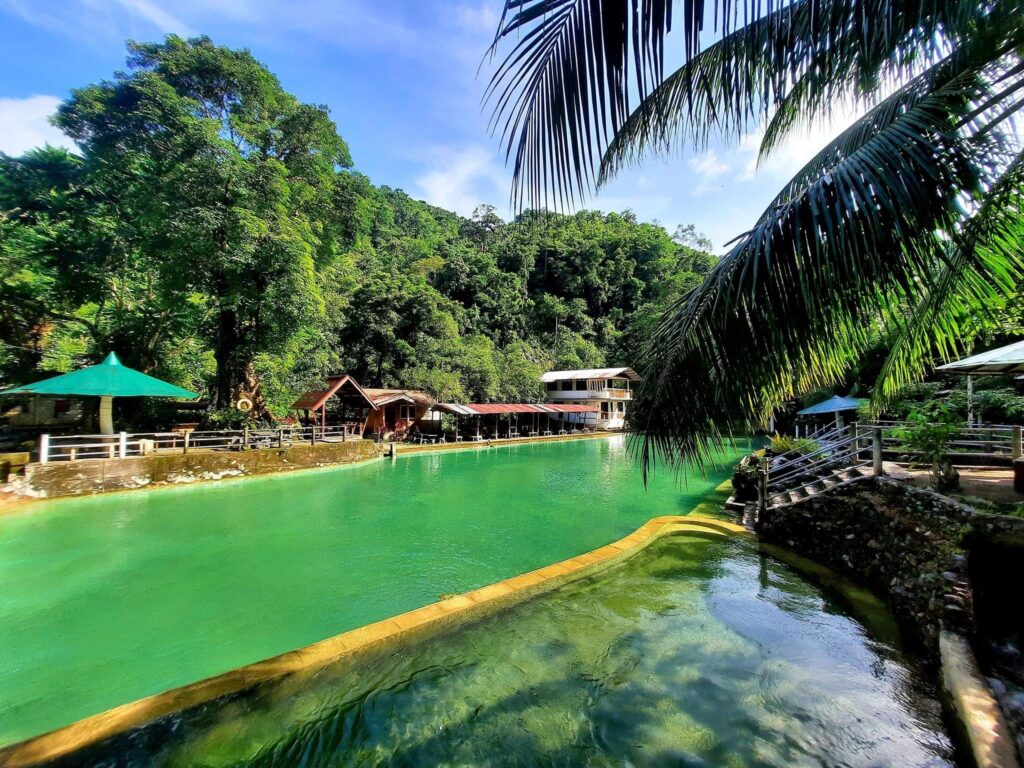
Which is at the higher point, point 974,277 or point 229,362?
point 229,362

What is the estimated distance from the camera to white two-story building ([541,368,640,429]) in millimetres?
28188

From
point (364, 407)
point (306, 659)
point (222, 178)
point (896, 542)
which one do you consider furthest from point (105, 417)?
point (896, 542)

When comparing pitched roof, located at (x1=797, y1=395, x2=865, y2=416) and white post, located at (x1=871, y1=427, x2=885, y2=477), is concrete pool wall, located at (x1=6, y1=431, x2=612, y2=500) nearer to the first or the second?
white post, located at (x1=871, y1=427, x2=885, y2=477)

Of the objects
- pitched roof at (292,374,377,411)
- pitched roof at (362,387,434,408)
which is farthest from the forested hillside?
pitched roof at (362,387,434,408)

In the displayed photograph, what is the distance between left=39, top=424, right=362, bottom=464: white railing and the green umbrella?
758 mm

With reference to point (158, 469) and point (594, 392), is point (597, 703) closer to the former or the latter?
point (158, 469)

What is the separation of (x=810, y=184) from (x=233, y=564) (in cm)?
681

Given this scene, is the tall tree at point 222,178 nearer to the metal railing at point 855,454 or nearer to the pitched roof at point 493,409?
the pitched roof at point 493,409

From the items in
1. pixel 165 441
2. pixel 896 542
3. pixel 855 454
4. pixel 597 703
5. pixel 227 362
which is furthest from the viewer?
pixel 227 362

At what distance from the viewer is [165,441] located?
10625 mm

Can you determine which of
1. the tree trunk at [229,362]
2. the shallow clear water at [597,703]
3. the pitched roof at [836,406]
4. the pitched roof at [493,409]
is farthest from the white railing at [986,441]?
the tree trunk at [229,362]

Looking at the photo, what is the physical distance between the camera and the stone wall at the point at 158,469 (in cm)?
810

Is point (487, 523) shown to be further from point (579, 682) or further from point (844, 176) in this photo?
point (844, 176)

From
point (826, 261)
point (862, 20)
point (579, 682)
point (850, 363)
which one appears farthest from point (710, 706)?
point (862, 20)
